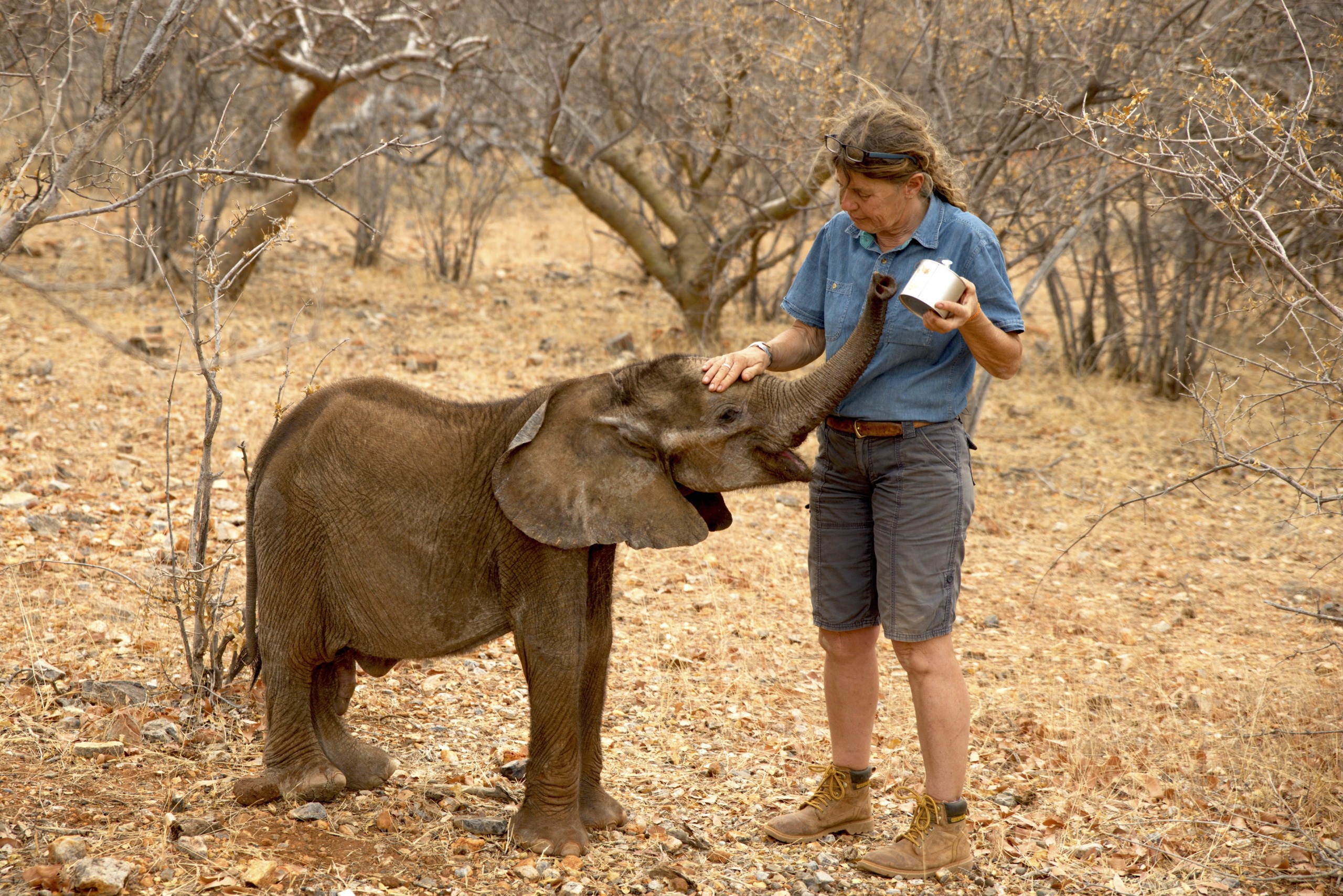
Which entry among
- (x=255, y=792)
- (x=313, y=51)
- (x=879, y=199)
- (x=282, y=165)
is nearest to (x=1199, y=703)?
(x=879, y=199)

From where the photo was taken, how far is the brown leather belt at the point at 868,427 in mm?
3869

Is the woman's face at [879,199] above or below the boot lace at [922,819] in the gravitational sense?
above

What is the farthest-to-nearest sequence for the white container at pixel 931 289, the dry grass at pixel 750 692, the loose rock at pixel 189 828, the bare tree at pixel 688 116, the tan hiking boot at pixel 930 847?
the bare tree at pixel 688 116 → the dry grass at pixel 750 692 → the tan hiking boot at pixel 930 847 → the loose rock at pixel 189 828 → the white container at pixel 931 289

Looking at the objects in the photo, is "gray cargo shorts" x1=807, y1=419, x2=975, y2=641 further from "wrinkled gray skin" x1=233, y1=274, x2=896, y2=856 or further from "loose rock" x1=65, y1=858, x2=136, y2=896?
"loose rock" x1=65, y1=858, x2=136, y2=896

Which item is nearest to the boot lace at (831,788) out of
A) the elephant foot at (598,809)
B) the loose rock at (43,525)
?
the elephant foot at (598,809)

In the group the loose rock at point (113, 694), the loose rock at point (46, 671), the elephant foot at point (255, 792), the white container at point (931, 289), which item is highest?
the white container at point (931, 289)

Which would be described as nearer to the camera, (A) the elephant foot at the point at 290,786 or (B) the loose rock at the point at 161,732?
(A) the elephant foot at the point at 290,786

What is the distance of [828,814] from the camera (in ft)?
14.5

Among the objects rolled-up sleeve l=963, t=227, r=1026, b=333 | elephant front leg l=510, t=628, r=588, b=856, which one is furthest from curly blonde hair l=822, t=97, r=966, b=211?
elephant front leg l=510, t=628, r=588, b=856

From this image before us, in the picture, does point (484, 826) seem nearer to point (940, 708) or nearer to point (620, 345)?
point (940, 708)

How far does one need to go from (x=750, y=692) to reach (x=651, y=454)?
239 centimetres

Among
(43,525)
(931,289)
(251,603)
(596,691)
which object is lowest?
(596,691)

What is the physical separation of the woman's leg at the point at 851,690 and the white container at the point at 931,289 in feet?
4.28

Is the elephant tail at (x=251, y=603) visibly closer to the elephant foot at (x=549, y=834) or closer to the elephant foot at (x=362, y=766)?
the elephant foot at (x=362, y=766)
